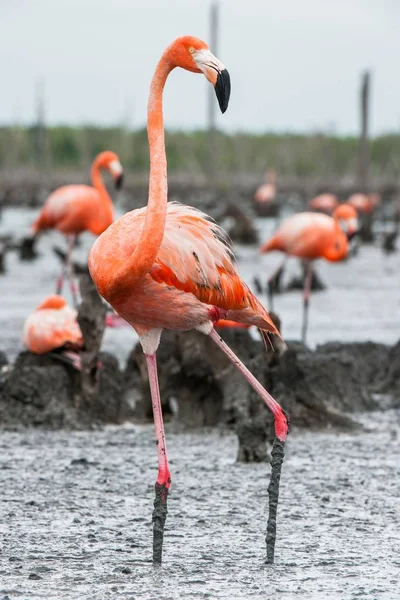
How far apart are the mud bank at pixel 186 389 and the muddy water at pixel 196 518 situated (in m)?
0.19

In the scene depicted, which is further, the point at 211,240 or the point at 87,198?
the point at 87,198

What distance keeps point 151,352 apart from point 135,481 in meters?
1.35

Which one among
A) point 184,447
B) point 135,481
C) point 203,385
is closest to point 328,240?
point 203,385

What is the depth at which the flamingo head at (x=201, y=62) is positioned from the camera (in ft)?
12.7

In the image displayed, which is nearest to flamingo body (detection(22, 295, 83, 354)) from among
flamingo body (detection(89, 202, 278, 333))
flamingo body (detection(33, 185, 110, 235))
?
flamingo body (detection(89, 202, 278, 333))

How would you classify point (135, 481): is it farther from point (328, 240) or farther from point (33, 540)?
point (328, 240)

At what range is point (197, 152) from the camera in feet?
160

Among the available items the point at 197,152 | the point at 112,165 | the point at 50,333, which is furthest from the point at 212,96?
the point at 50,333

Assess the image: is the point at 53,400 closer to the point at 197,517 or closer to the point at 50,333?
the point at 50,333

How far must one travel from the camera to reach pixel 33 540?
14.7 ft

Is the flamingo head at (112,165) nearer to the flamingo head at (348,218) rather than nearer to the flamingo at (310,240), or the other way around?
the flamingo at (310,240)

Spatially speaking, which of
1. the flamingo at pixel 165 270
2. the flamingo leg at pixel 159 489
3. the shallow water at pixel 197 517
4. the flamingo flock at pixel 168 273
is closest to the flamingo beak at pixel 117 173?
the shallow water at pixel 197 517

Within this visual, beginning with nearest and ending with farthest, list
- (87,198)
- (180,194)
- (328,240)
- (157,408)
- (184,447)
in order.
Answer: (157,408) < (184,447) < (328,240) < (87,198) < (180,194)

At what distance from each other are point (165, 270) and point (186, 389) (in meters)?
2.82
